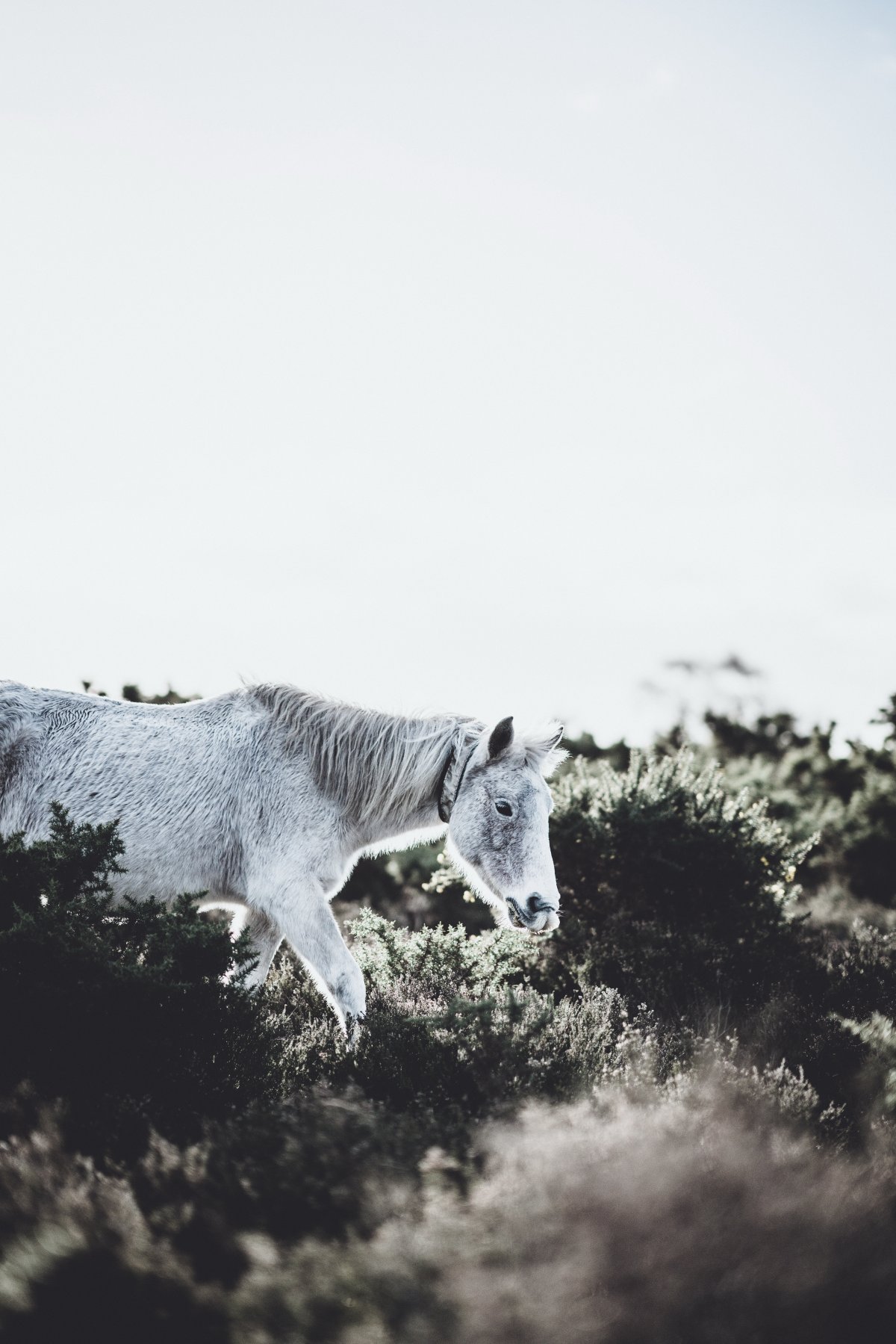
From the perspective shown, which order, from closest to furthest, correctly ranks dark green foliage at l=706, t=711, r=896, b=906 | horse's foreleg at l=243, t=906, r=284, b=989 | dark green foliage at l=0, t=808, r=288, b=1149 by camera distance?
dark green foliage at l=0, t=808, r=288, b=1149, horse's foreleg at l=243, t=906, r=284, b=989, dark green foliage at l=706, t=711, r=896, b=906

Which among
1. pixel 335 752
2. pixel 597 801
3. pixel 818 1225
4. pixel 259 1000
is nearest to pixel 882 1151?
pixel 818 1225

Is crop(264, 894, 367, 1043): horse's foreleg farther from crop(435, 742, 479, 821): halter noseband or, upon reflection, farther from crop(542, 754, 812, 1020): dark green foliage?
crop(542, 754, 812, 1020): dark green foliage

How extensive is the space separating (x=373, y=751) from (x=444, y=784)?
452 millimetres

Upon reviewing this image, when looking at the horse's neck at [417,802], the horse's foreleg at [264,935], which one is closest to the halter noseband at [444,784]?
the horse's neck at [417,802]

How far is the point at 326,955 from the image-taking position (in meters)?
4.35

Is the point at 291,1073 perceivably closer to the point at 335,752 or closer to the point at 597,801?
the point at 335,752

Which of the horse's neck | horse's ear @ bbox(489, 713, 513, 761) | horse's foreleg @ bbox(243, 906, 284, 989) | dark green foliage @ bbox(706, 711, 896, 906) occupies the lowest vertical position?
horse's foreleg @ bbox(243, 906, 284, 989)

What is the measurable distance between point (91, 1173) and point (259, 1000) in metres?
1.66

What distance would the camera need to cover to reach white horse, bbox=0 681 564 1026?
4.62m

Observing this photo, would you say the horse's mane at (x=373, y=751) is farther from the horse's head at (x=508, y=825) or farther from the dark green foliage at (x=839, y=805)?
the dark green foliage at (x=839, y=805)

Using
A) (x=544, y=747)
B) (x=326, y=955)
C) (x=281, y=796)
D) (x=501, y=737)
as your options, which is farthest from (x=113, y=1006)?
(x=544, y=747)

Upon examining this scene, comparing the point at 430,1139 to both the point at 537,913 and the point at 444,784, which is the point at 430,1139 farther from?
the point at 444,784

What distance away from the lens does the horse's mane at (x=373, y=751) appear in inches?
192

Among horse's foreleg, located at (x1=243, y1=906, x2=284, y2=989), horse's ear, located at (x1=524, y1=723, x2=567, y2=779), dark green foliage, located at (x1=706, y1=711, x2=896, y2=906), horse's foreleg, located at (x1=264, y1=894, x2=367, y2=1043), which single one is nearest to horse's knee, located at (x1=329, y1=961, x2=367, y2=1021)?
horse's foreleg, located at (x1=264, y1=894, x2=367, y2=1043)
